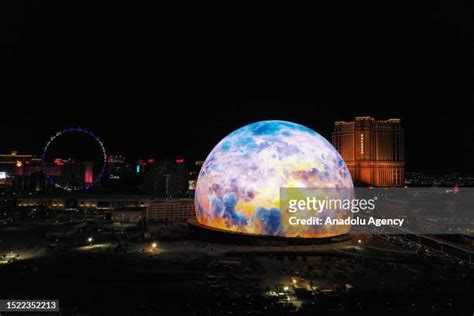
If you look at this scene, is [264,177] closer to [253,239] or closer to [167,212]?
[253,239]

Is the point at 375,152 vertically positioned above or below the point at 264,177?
above

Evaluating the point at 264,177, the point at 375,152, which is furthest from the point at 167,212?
the point at 375,152

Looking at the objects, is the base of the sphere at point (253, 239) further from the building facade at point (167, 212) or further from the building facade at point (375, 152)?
the building facade at point (375, 152)

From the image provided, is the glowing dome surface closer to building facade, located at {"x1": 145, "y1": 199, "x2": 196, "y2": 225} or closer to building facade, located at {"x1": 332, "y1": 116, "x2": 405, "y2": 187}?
building facade, located at {"x1": 145, "y1": 199, "x2": 196, "y2": 225}

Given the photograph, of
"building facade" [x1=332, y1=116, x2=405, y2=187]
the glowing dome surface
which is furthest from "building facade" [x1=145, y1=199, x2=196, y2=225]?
"building facade" [x1=332, y1=116, x2=405, y2=187]

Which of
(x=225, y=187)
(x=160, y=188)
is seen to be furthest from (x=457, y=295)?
(x=160, y=188)

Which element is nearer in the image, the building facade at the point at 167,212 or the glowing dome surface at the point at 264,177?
the glowing dome surface at the point at 264,177

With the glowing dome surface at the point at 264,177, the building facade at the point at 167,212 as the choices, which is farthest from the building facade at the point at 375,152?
the glowing dome surface at the point at 264,177
